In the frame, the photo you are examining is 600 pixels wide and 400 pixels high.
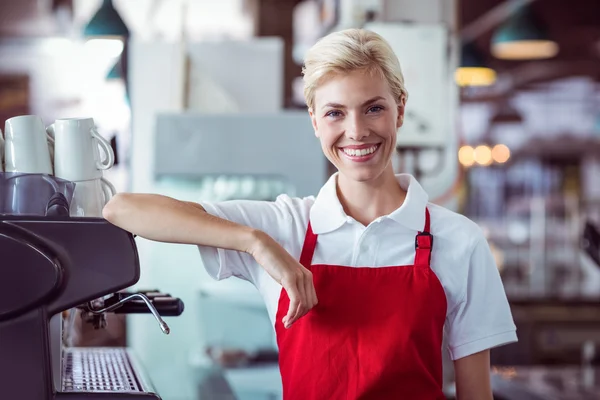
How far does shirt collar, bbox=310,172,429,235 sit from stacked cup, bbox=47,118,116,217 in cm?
40

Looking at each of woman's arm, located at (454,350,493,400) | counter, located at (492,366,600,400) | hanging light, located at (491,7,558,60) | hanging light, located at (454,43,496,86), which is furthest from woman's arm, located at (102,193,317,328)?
hanging light, located at (454,43,496,86)

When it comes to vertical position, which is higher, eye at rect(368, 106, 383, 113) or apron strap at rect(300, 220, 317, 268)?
eye at rect(368, 106, 383, 113)

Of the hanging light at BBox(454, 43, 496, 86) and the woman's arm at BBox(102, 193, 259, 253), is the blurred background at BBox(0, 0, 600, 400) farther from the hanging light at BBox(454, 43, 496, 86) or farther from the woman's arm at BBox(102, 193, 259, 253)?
the hanging light at BBox(454, 43, 496, 86)

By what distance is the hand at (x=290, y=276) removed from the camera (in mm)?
1433

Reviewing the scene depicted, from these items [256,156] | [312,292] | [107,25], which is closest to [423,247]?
[312,292]

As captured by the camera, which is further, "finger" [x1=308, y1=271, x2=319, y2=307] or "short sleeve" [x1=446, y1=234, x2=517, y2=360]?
"short sleeve" [x1=446, y1=234, x2=517, y2=360]

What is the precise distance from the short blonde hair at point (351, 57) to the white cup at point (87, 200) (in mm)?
436

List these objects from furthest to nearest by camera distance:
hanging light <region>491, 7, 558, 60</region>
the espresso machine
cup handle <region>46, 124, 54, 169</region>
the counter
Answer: hanging light <region>491, 7, 558, 60</region> < the counter < cup handle <region>46, 124, 54, 169</region> < the espresso machine

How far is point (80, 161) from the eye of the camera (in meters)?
1.50

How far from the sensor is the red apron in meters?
1.53

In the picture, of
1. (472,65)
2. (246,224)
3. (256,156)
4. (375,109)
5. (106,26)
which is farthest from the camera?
(472,65)

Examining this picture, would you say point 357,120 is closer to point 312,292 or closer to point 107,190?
point 312,292

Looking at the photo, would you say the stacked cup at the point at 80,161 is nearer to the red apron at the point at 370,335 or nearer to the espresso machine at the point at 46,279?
the espresso machine at the point at 46,279

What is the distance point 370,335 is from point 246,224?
0.33 m
